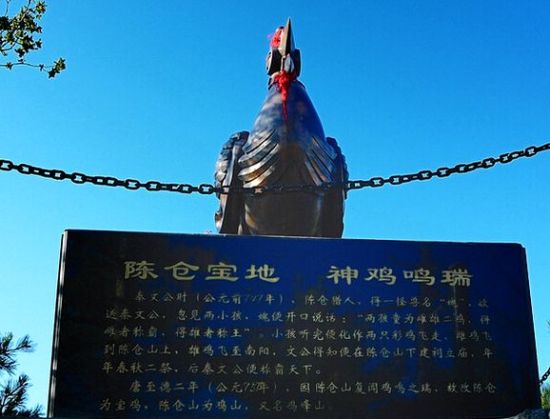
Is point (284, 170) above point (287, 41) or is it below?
below

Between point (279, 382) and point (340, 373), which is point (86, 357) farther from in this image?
point (340, 373)

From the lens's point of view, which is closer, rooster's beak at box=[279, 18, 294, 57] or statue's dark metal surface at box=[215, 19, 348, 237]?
statue's dark metal surface at box=[215, 19, 348, 237]

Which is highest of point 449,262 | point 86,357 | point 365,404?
point 449,262

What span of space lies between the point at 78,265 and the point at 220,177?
2942 millimetres

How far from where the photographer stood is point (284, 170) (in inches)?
252

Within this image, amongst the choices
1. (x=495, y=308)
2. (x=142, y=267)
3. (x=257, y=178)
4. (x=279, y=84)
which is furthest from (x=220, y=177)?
(x=495, y=308)

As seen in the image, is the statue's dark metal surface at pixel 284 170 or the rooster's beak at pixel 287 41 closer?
the statue's dark metal surface at pixel 284 170

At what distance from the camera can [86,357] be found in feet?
13.0

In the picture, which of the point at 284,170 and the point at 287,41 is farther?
the point at 287,41

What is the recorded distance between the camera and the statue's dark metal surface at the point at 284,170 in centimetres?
644

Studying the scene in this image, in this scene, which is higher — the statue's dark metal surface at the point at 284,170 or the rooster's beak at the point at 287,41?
the rooster's beak at the point at 287,41

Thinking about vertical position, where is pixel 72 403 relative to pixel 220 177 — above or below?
below

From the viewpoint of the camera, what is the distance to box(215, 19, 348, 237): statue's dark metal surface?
253 inches

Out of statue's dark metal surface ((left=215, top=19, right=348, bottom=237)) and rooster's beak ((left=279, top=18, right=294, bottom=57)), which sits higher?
rooster's beak ((left=279, top=18, right=294, bottom=57))
